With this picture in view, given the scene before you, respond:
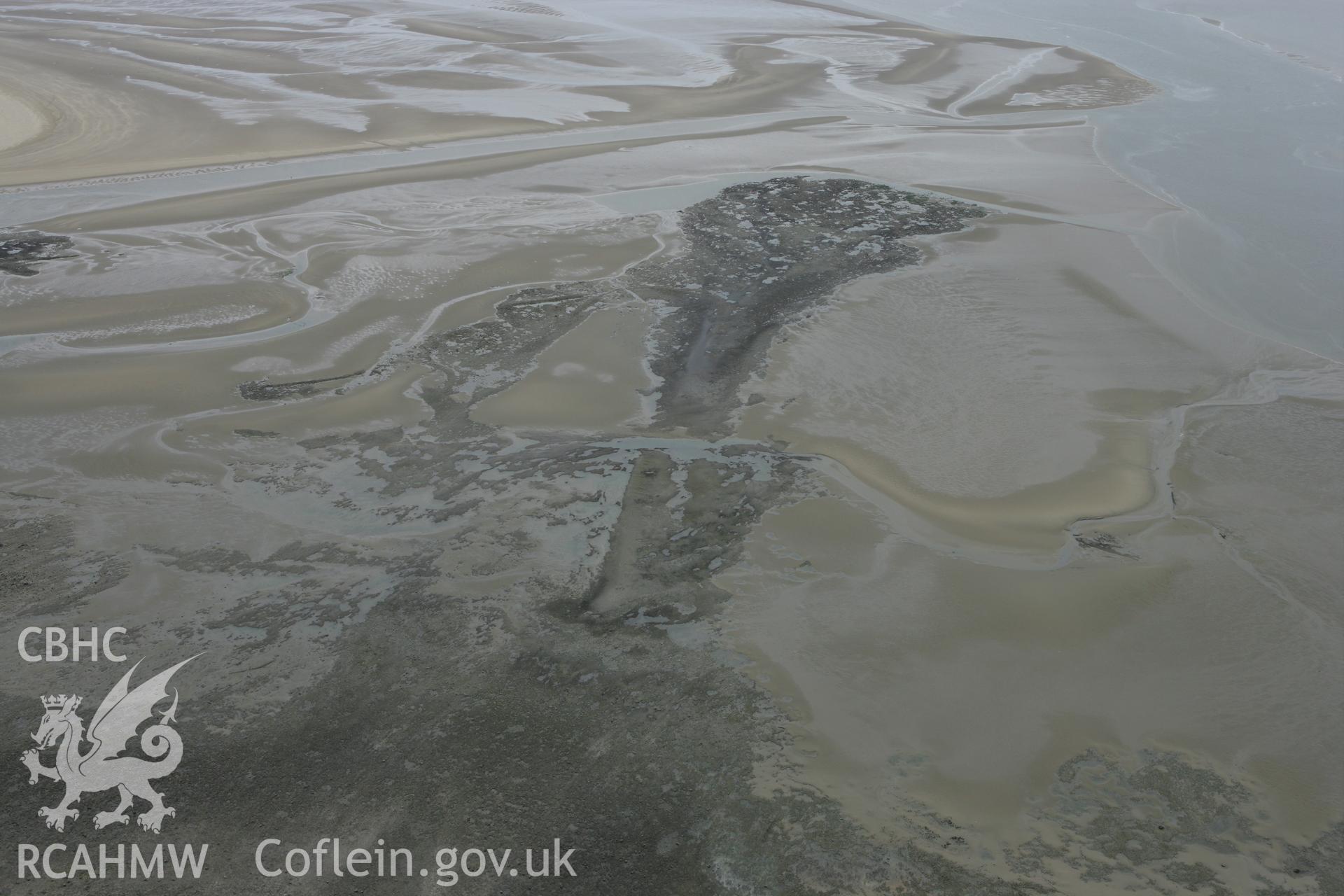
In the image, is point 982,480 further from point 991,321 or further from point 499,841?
point 499,841

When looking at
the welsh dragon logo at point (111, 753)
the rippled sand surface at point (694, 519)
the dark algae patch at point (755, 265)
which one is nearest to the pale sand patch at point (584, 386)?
the rippled sand surface at point (694, 519)

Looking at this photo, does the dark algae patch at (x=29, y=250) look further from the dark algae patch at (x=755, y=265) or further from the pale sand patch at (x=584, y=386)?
the dark algae patch at (x=755, y=265)

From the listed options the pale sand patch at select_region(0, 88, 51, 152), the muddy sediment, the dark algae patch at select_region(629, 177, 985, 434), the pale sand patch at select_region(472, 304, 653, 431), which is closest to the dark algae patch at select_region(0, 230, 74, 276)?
the muddy sediment

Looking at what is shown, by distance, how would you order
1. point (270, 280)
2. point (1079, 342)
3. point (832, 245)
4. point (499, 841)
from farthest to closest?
point (832, 245) < point (270, 280) < point (1079, 342) < point (499, 841)

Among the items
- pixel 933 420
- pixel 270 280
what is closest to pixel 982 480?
pixel 933 420

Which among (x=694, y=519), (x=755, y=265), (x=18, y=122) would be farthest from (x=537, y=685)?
(x=18, y=122)

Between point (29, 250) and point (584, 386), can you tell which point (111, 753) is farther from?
point (29, 250)
